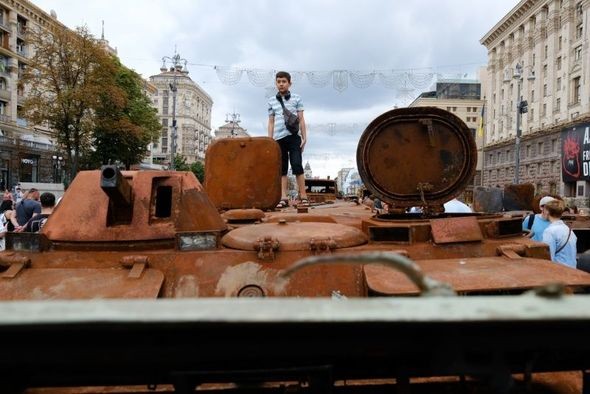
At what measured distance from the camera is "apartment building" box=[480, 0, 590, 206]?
43.2 meters

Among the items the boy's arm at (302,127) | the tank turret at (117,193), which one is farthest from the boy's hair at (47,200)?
the tank turret at (117,193)

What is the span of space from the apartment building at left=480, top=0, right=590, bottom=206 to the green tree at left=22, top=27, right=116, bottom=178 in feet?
101

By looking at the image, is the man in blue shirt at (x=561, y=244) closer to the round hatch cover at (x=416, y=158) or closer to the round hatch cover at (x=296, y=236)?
the round hatch cover at (x=416, y=158)

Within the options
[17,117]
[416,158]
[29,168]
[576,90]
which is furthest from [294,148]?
[576,90]

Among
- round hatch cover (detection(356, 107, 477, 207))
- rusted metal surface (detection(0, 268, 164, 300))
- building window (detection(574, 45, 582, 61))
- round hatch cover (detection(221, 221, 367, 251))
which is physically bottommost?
rusted metal surface (detection(0, 268, 164, 300))

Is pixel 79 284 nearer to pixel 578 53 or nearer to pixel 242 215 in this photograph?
pixel 242 215

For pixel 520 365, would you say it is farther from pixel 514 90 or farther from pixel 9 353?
pixel 514 90

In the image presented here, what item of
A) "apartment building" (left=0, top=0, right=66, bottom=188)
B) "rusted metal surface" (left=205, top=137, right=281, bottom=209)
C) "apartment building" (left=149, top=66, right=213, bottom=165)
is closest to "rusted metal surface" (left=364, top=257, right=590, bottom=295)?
"rusted metal surface" (left=205, top=137, right=281, bottom=209)

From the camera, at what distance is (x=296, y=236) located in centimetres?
385

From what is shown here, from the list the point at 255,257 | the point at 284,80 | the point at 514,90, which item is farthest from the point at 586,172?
Answer: the point at 255,257

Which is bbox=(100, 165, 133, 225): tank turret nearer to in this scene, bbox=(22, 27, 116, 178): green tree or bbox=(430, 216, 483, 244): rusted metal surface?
bbox=(430, 216, 483, 244): rusted metal surface

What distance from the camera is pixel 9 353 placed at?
4.21 feet

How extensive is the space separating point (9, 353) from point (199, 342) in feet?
1.55

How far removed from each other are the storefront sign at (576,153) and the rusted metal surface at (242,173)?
125 ft
